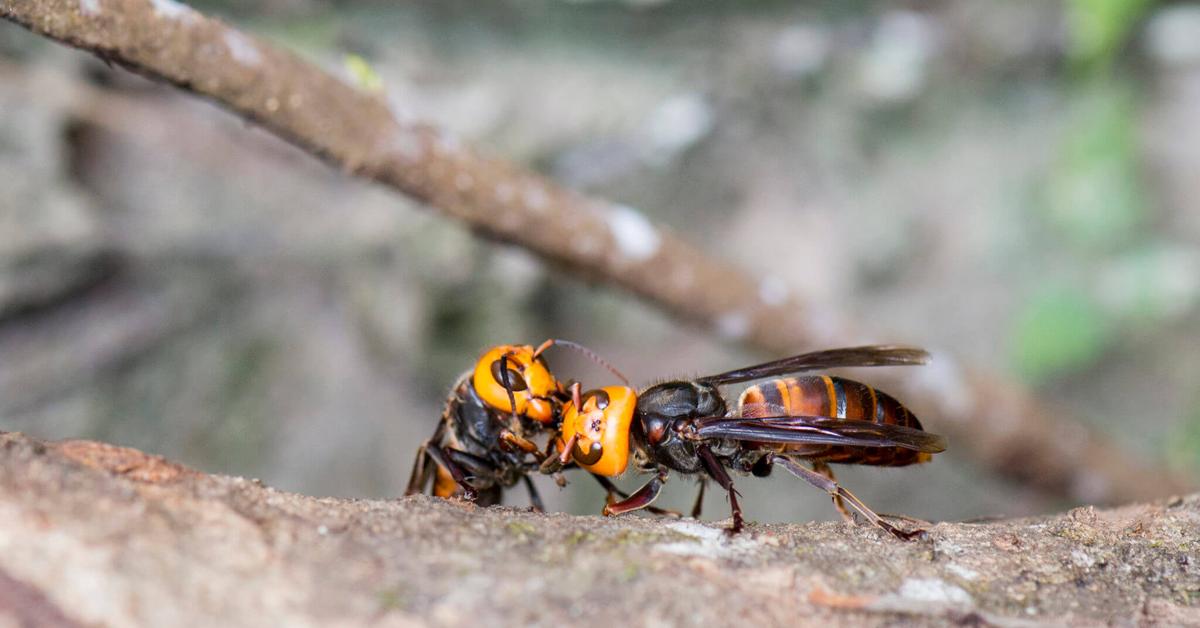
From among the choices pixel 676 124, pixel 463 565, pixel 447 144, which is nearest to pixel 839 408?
pixel 463 565

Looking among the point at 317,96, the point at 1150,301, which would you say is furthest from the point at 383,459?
the point at 1150,301

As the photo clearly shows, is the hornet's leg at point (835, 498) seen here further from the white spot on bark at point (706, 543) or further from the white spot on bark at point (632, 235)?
the white spot on bark at point (632, 235)

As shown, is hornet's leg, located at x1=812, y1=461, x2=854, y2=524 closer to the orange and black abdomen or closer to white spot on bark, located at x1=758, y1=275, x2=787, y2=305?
the orange and black abdomen

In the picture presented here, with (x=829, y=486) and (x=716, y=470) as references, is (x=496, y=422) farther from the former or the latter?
(x=829, y=486)

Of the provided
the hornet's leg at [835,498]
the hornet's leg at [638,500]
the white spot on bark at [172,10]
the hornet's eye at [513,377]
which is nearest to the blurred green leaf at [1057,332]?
the hornet's leg at [835,498]

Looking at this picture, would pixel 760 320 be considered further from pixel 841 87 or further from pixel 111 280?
pixel 111 280
